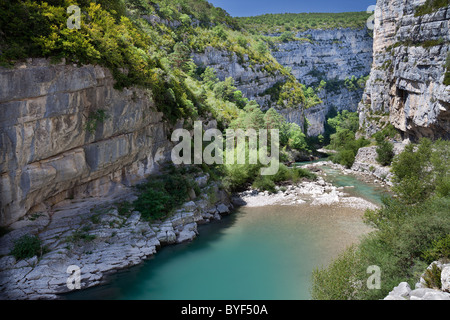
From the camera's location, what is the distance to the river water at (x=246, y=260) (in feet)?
45.1

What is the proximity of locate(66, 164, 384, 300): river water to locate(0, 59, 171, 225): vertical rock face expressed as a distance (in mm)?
5696

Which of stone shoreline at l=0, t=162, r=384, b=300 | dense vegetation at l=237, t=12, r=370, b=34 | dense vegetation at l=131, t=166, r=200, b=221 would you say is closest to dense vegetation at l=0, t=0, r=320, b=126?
dense vegetation at l=131, t=166, r=200, b=221

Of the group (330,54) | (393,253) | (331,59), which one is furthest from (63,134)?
(330,54)

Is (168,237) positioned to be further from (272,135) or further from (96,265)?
(272,135)

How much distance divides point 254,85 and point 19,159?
148ft

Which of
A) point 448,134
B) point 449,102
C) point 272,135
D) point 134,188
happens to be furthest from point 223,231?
point 448,134

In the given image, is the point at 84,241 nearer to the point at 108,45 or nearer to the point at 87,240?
the point at 87,240

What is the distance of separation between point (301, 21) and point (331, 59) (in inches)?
834

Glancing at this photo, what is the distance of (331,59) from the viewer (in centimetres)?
9712

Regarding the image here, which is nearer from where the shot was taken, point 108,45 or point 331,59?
point 108,45

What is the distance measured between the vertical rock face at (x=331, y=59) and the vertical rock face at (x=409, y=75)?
38.6m

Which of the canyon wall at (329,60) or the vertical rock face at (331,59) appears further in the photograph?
the vertical rock face at (331,59)

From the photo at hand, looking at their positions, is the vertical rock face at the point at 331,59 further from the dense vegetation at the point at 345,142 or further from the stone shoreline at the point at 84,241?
the stone shoreline at the point at 84,241

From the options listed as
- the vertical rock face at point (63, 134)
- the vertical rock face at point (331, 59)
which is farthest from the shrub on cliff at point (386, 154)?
the vertical rock face at point (331, 59)
